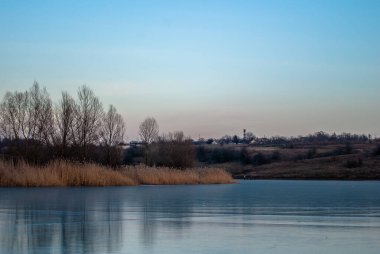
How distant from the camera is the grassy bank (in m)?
32.2

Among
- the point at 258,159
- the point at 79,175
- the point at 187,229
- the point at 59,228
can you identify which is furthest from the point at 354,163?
the point at 59,228

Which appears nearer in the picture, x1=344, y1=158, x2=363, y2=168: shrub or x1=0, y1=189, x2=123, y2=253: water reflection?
x1=0, y1=189, x2=123, y2=253: water reflection

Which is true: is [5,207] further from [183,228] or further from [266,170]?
[266,170]

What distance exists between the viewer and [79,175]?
34.2 meters

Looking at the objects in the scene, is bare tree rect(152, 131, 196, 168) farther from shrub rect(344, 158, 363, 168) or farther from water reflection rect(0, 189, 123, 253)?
water reflection rect(0, 189, 123, 253)

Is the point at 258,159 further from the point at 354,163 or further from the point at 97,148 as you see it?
the point at 97,148

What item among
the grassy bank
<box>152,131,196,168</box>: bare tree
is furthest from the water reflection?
<box>152,131,196,168</box>: bare tree

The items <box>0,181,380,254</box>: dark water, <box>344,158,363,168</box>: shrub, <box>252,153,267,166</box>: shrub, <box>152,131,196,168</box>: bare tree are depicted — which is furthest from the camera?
<box>252,153,267,166</box>: shrub

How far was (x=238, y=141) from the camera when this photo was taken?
132m

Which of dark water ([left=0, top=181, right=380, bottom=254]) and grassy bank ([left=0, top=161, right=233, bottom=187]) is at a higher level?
grassy bank ([left=0, top=161, right=233, bottom=187])

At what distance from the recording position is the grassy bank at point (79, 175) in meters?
32.2

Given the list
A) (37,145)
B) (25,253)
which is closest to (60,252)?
(25,253)

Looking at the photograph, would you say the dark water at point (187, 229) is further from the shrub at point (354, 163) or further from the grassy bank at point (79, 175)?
the shrub at point (354, 163)

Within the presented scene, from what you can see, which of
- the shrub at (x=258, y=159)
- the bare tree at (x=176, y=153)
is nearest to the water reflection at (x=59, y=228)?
the bare tree at (x=176, y=153)
